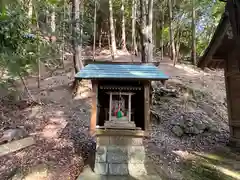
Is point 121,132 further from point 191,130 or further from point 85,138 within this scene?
point 191,130

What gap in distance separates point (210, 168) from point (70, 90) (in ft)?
20.6

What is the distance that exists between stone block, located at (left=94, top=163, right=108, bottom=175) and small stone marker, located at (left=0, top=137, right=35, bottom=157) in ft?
6.90

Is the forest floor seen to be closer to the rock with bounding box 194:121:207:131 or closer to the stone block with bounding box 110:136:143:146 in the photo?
the rock with bounding box 194:121:207:131

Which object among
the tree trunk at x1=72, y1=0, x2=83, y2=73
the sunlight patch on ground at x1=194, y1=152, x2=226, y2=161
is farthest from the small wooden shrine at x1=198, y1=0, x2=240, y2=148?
the tree trunk at x1=72, y1=0, x2=83, y2=73

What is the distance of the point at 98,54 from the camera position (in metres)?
17.8

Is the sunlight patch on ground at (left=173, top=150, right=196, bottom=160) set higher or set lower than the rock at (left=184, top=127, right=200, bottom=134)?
lower

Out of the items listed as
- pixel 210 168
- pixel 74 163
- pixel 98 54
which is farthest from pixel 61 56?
pixel 210 168

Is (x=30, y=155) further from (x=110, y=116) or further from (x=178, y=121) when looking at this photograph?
(x=178, y=121)

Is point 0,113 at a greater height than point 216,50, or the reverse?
point 216,50

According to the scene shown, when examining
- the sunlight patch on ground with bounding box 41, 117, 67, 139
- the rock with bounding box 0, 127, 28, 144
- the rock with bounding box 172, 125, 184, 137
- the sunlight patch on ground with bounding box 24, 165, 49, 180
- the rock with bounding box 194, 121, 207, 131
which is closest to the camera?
the sunlight patch on ground with bounding box 24, 165, 49, 180

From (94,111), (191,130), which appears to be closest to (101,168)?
(94,111)

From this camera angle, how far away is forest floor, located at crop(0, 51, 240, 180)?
195 inches

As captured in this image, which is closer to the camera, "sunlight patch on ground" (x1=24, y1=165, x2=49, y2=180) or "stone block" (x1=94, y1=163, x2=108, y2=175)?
"sunlight patch on ground" (x1=24, y1=165, x2=49, y2=180)

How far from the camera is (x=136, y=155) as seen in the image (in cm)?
502
